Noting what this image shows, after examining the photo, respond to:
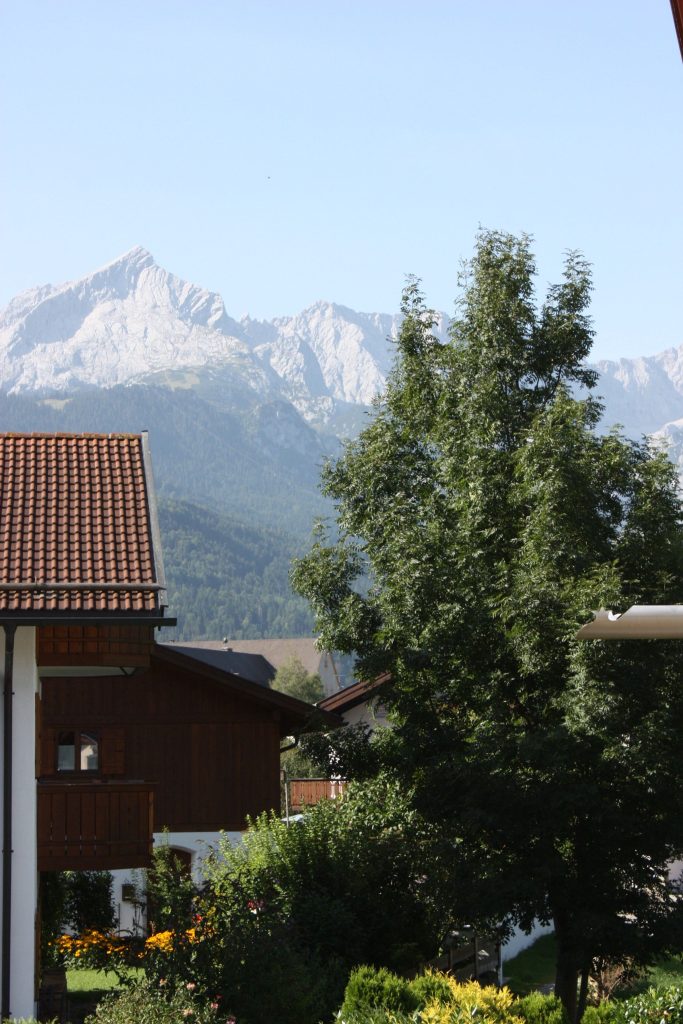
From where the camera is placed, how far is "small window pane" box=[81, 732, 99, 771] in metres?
32.2

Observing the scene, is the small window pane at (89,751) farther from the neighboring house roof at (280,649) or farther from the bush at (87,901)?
the neighboring house roof at (280,649)

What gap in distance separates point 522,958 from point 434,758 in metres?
14.5

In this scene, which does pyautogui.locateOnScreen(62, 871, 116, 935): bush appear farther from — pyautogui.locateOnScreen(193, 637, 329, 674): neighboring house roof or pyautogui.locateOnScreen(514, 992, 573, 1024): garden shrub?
pyautogui.locateOnScreen(193, 637, 329, 674): neighboring house roof

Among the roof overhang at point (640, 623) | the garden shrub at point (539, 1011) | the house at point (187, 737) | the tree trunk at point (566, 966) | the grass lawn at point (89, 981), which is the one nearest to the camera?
the roof overhang at point (640, 623)

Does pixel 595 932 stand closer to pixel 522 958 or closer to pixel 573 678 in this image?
pixel 573 678

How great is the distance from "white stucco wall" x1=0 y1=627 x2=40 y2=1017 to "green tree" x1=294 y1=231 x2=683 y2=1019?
23.2 ft

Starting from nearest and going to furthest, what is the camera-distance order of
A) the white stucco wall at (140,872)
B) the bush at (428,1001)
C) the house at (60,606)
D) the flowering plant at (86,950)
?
the bush at (428,1001) < the house at (60,606) < the flowering plant at (86,950) < the white stucco wall at (140,872)

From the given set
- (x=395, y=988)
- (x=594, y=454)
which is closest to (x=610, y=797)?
(x=594, y=454)

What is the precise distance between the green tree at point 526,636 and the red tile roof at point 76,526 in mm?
5656

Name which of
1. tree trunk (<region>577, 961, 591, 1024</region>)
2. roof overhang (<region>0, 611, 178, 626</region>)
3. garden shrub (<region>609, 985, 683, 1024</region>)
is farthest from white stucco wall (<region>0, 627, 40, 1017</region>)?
tree trunk (<region>577, 961, 591, 1024</region>)

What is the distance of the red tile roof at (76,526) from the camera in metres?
15.8

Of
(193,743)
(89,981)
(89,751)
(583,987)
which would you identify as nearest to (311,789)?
(193,743)

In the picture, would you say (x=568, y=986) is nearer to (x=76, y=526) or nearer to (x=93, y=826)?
(x=93, y=826)

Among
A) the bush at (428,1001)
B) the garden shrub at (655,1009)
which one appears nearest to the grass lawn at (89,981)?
the bush at (428,1001)
